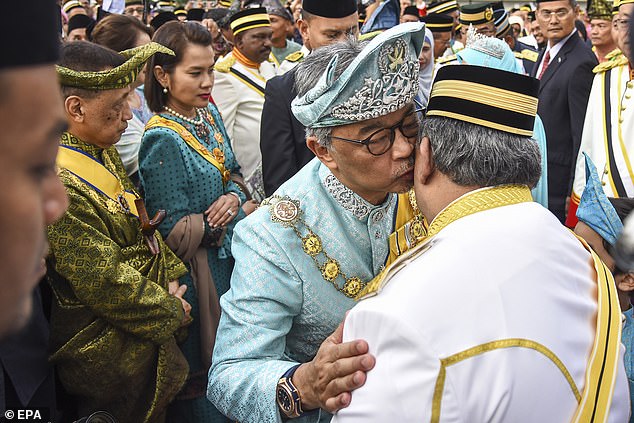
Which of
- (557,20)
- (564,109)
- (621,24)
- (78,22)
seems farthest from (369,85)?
(78,22)

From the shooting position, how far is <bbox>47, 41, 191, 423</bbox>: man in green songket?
9.68 feet

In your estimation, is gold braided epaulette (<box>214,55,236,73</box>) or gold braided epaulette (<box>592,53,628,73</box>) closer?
gold braided epaulette (<box>592,53,628,73</box>)

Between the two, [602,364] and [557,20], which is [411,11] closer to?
[557,20]

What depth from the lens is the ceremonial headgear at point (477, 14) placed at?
28.1 feet

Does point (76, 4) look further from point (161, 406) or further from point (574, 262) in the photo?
point (574, 262)

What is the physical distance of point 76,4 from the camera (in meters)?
9.70

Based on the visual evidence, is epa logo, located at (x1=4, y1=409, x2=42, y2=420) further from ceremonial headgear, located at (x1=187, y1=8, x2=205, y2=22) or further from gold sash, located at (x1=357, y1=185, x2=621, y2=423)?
ceremonial headgear, located at (x1=187, y1=8, x2=205, y2=22)

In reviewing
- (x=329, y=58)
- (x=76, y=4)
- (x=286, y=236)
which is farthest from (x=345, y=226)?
(x=76, y=4)

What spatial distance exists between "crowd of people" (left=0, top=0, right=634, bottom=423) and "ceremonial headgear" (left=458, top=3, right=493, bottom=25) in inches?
170

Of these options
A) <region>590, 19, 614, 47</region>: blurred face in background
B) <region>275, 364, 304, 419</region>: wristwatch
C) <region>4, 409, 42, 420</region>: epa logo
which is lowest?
<region>4, 409, 42, 420</region>: epa logo

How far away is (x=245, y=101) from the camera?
17.3 feet

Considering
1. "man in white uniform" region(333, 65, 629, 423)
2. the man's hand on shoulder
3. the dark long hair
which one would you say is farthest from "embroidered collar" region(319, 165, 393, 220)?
the dark long hair

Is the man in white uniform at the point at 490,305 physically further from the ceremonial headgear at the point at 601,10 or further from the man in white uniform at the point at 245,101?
the ceremonial headgear at the point at 601,10

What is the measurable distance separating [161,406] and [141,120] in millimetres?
1904
